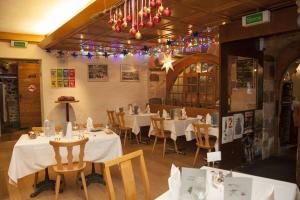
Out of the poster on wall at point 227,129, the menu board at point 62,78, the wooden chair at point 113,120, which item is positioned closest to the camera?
the poster on wall at point 227,129

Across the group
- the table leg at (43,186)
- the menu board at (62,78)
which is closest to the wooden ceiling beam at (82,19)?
the menu board at (62,78)

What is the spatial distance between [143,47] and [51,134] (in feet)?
12.9

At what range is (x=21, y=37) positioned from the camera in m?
6.46

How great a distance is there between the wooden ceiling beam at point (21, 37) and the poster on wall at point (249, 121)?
5.64 m

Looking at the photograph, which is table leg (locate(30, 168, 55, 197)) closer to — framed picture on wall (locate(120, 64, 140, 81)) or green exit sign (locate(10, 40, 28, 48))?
green exit sign (locate(10, 40, 28, 48))

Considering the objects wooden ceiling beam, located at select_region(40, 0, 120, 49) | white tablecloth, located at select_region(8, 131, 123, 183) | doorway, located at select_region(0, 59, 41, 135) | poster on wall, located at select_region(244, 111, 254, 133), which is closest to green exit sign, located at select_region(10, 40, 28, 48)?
wooden ceiling beam, located at select_region(40, 0, 120, 49)

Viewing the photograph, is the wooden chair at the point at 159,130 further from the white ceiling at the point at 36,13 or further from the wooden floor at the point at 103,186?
Result: the white ceiling at the point at 36,13

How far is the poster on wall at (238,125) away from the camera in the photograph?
429 centimetres

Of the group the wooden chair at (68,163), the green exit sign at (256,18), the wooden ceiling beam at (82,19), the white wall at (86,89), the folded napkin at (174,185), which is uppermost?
Answer: the wooden ceiling beam at (82,19)

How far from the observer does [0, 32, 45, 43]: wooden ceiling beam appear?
6.21 metres

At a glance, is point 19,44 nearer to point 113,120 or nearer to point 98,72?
point 98,72

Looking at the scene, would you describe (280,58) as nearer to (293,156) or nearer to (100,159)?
(293,156)

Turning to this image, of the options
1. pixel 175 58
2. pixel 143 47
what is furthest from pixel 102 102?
pixel 175 58

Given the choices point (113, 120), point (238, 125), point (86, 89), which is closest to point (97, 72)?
point (86, 89)
